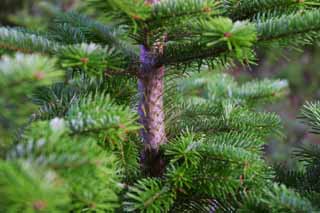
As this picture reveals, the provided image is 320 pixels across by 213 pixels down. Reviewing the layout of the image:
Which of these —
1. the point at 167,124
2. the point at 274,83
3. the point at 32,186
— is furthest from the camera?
the point at 274,83

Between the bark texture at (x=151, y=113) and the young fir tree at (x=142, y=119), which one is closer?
the young fir tree at (x=142, y=119)

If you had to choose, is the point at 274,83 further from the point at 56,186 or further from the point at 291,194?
the point at 56,186

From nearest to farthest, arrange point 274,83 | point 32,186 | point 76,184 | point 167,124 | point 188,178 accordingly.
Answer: point 32,186 → point 76,184 → point 188,178 → point 167,124 → point 274,83

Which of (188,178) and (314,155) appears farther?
(314,155)

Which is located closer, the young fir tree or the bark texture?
the young fir tree

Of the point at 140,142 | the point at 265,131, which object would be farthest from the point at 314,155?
the point at 140,142

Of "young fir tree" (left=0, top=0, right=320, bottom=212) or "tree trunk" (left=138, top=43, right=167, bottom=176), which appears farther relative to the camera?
"tree trunk" (left=138, top=43, right=167, bottom=176)

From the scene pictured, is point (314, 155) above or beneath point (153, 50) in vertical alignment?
beneath

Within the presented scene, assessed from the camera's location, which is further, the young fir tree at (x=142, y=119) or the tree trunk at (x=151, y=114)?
the tree trunk at (x=151, y=114)
